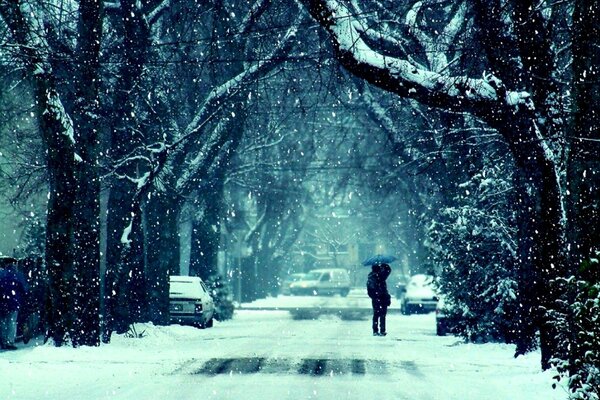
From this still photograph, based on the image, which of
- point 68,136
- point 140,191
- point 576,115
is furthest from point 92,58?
point 576,115

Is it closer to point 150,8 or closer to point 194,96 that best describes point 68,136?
point 150,8

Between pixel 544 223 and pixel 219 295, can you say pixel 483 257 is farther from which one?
pixel 219 295

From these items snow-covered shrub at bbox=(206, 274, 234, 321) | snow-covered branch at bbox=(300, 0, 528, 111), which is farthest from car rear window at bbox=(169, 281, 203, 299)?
snow-covered branch at bbox=(300, 0, 528, 111)

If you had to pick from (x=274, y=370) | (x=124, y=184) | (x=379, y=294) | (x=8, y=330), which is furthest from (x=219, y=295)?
(x=274, y=370)

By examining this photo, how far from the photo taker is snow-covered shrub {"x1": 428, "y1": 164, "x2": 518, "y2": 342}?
20312 millimetres

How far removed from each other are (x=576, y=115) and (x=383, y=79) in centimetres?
256

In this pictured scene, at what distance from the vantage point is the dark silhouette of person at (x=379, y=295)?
26.2 meters

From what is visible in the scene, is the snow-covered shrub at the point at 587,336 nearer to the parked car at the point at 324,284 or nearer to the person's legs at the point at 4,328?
the person's legs at the point at 4,328

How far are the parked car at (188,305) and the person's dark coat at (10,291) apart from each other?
961 cm

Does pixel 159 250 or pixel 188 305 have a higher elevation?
pixel 159 250

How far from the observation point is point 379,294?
1030 inches

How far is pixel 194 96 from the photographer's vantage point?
28.3 meters

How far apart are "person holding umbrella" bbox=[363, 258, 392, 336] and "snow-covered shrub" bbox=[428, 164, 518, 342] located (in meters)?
3.99

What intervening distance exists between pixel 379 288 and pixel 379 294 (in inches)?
8.6
